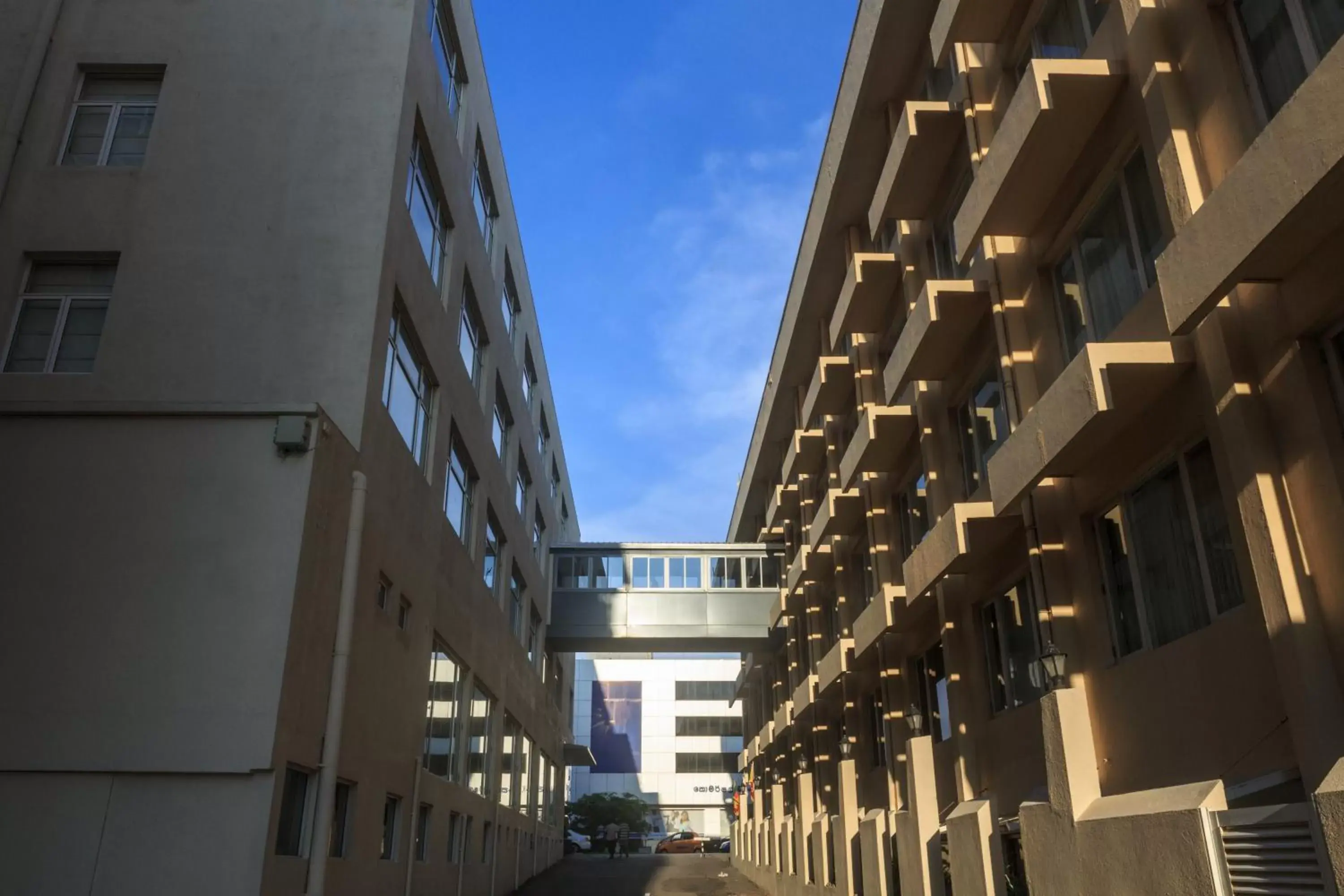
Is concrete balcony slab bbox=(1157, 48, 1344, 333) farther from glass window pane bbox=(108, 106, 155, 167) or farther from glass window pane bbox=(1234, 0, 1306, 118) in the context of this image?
glass window pane bbox=(108, 106, 155, 167)

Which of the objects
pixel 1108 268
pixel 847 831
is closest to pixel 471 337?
pixel 847 831

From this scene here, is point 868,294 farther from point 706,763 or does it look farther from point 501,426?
point 706,763

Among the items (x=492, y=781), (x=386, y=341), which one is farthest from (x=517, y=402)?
(x=386, y=341)

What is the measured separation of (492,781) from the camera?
25250 millimetres

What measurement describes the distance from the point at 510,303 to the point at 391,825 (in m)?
16.3

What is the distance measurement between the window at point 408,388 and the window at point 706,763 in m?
62.8

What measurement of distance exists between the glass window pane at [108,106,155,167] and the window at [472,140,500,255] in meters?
7.55

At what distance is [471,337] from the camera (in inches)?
890

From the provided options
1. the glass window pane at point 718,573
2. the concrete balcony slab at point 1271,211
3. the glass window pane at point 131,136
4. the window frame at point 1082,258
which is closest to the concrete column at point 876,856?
the window frame at point 1082,258

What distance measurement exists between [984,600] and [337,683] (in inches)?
348

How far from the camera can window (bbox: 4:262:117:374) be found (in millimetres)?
13305

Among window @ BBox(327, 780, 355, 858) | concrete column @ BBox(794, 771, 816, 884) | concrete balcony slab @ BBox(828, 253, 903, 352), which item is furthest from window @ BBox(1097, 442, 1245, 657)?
concrete column @ BBox(794, 771, 816, 884)

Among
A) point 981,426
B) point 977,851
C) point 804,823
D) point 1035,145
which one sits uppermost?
point 1035,145

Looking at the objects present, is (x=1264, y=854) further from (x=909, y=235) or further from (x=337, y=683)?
(x=909, y=235)
